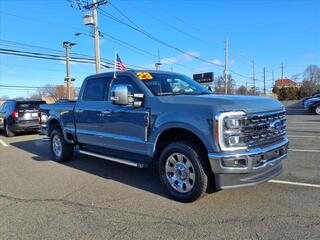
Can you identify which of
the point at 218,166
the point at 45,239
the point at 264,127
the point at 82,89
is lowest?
the point at 45,239

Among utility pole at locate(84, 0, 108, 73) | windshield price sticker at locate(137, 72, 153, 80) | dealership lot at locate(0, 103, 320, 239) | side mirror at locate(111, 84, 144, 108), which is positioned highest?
utility pole at locate(84, 0, 108, 73)

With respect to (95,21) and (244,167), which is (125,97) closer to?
(244,167)

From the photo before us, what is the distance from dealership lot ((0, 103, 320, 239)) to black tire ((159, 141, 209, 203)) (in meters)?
0.16

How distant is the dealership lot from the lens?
4.06 metres

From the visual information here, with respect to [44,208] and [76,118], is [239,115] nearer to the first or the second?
[44,208]

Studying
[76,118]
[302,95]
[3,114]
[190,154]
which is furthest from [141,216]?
[302,95]

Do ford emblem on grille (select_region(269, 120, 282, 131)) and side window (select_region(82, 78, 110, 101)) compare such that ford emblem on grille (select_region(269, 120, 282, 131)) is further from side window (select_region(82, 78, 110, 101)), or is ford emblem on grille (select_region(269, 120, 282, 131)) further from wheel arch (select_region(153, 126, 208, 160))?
side window (select_region(82, 78, 110, 101))

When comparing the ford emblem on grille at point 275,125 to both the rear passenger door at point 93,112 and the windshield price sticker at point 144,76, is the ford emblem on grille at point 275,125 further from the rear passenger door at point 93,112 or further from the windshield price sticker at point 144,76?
the rear passenger door at point 93,112

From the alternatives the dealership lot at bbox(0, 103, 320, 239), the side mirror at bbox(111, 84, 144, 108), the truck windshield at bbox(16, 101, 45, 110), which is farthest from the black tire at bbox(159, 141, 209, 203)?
the truck windshield at bbox(16, 101, 45, 110)

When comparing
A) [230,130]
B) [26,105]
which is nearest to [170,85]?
[230,130]

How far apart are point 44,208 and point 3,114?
1273cm

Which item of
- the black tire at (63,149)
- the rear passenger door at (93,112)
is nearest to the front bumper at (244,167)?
the rear passenger door at (93,112)

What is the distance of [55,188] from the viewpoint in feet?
20.0

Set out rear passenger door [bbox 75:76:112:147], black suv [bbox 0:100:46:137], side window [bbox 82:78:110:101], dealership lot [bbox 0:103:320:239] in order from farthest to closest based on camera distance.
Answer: black suv [bbox 0:100:46:137]
side window [bbox 82:78:110:101]
rear passenger door [bbox 75:76:112:147]
dealership lot [bbox 0:103:320:239]
